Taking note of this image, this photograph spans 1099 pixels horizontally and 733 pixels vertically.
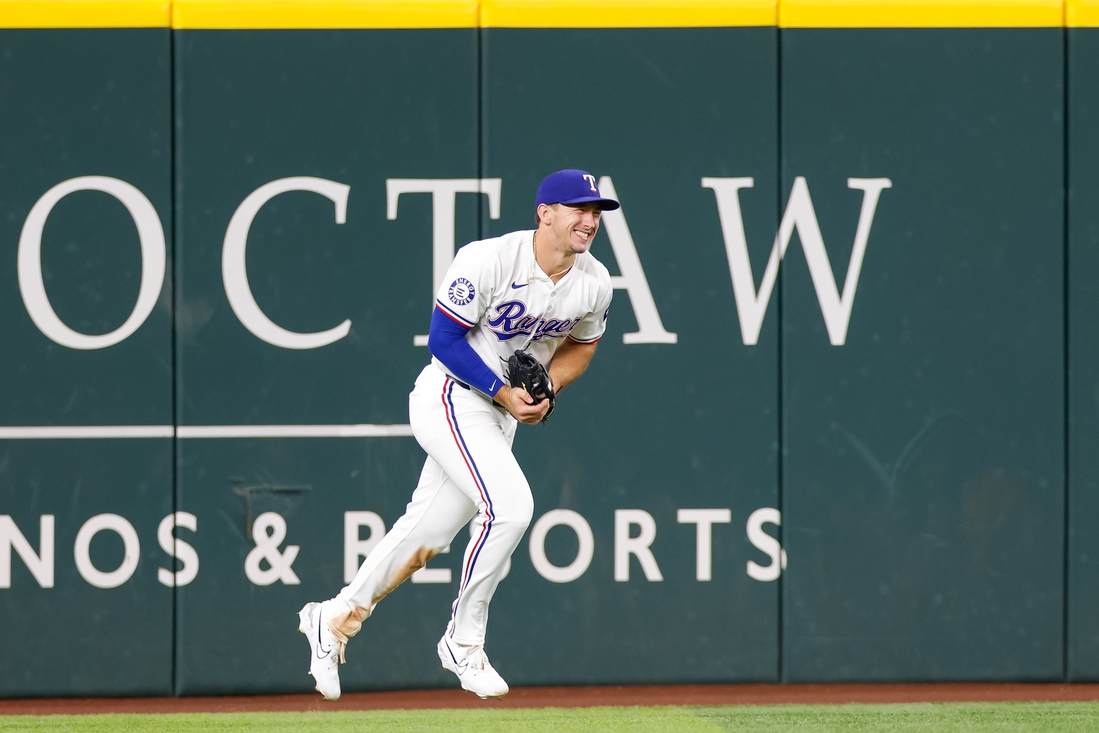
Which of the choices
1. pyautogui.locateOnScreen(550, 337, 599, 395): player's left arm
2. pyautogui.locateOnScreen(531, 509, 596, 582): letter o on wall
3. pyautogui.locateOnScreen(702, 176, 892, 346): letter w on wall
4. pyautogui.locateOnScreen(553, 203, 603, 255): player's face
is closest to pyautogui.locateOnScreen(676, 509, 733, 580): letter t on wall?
pyautogui.locateOnScreen(531, 509, 596, 582): letter o on wall

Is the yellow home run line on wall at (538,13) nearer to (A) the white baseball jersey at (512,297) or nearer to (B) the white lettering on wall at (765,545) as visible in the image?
(A) the white baseball jersey at (512,297)

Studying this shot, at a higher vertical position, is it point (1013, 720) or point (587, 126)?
point (587, 126)

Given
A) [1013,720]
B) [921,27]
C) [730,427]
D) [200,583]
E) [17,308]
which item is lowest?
[1013,720]

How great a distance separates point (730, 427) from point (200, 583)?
8.09ft

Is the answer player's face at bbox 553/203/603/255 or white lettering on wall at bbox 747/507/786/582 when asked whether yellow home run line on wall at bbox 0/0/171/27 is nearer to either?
player's face at bbox 553/203/603/255

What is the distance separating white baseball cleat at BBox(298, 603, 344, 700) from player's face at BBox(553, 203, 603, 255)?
4.80 ft

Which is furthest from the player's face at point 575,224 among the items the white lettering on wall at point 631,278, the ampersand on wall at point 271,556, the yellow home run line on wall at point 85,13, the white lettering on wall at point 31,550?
the white lettering on wall at point 31,550

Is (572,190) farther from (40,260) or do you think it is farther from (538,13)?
(40,260)

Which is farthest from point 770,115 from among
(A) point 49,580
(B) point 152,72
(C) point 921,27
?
(A) point 49,580

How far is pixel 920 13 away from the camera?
5125 millimetres

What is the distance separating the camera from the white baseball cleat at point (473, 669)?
3480 millimetres

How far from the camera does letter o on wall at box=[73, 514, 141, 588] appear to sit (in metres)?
5.05

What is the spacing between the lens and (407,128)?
5.05 meters

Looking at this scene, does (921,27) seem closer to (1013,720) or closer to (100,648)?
(1013,720)
